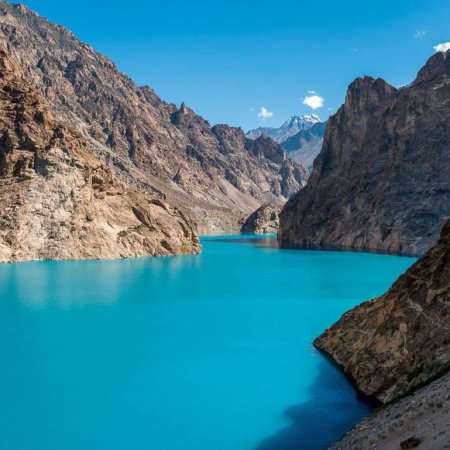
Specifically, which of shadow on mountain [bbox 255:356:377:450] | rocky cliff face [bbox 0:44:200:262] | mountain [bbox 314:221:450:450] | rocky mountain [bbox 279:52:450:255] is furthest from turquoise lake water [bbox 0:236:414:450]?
rocky mountain [bbox 279:52:450:255]

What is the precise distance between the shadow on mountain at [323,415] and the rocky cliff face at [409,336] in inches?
27.9

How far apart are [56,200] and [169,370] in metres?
65.2

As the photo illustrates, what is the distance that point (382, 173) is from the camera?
438 ft

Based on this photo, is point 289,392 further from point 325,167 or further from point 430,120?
point 325,167

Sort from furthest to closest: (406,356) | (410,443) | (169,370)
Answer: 1. (169,370)
2. (406,356)
3. (410,443)

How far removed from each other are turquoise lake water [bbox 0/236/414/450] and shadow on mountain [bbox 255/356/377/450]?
0.14ft

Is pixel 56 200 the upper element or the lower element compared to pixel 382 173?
lower

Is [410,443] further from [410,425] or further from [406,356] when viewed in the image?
[406,356]

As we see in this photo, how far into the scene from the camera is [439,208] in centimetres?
10794

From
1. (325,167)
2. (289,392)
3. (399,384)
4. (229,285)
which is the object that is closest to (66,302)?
(229,285)

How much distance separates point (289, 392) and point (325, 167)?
146574 mm

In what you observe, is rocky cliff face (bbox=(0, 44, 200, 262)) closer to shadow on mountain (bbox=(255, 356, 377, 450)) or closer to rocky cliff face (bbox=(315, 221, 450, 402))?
shadow on mountain (bbox=(255, 356, 377, 450))

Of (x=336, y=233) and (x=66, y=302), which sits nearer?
(x=66, y=302)

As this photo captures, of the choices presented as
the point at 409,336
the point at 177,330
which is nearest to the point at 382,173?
the point at 177,330
